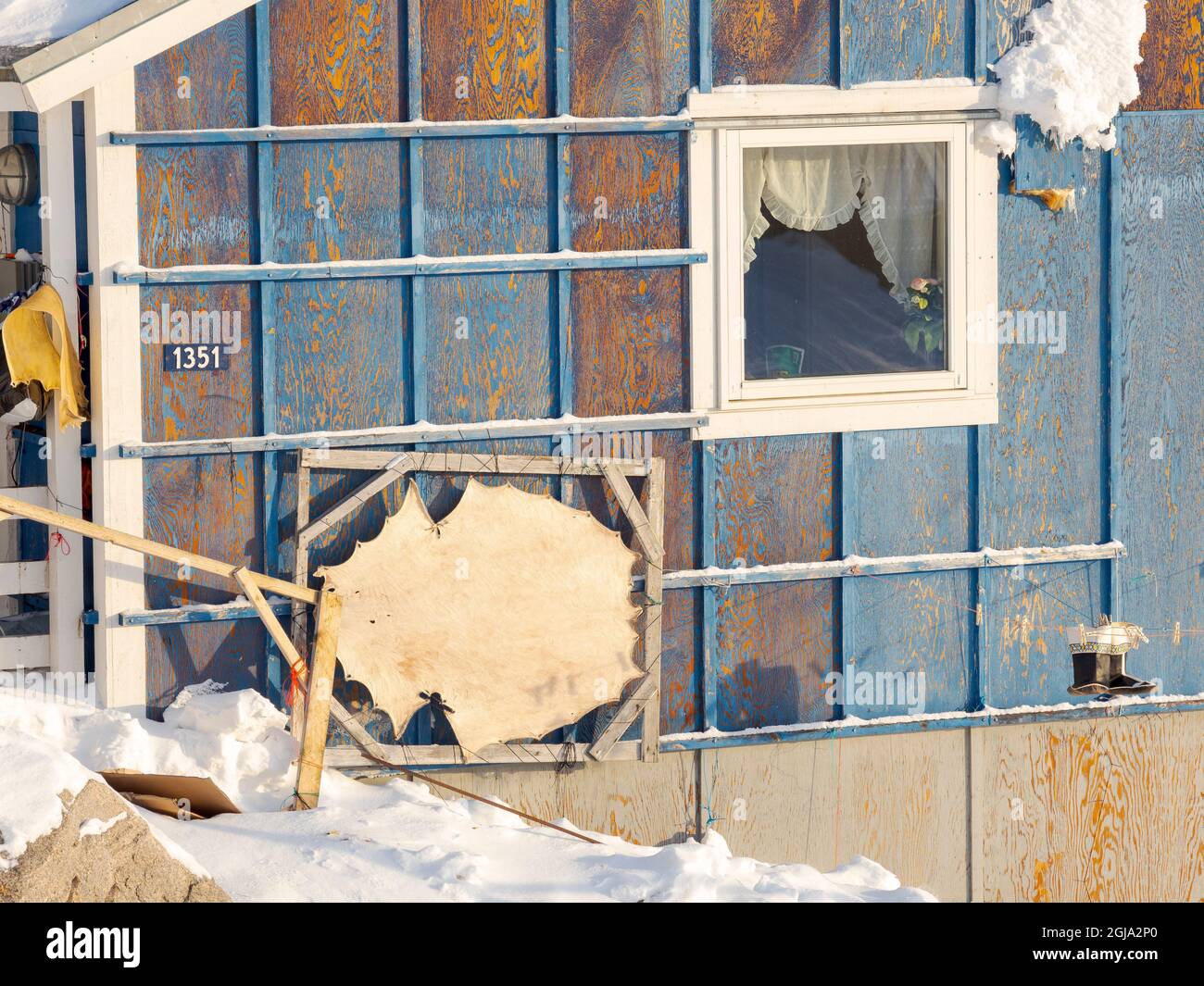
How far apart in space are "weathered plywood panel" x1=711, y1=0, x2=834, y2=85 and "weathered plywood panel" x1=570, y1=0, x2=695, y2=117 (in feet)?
0.53

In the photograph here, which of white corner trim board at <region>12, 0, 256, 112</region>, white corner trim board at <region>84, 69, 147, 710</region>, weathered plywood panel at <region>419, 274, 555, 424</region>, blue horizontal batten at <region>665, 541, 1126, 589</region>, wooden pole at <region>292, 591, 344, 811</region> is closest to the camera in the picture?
white corner trim board at <region>12, 0, 256, 112</region>

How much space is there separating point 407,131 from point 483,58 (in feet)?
1.54

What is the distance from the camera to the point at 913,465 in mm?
6828

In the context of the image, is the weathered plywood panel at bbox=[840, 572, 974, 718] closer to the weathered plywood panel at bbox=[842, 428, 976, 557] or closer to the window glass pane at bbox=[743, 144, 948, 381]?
the weathered plywood panel at bbox=[842, 428, 976, 557]

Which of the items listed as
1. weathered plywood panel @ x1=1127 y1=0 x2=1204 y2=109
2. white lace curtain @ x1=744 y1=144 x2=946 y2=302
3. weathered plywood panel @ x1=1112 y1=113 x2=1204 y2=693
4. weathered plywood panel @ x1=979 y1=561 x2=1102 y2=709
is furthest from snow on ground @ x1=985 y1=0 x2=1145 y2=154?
weathered plywood panel @ x1=979 y1=561 x2=1102 y2=709

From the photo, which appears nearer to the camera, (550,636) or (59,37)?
(59,37)

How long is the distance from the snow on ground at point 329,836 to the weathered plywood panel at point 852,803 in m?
0.29

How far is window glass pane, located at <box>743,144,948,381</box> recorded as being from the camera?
6.72m

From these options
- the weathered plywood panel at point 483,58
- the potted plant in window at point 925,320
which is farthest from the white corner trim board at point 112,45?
the potted plant in window at point 925,320
